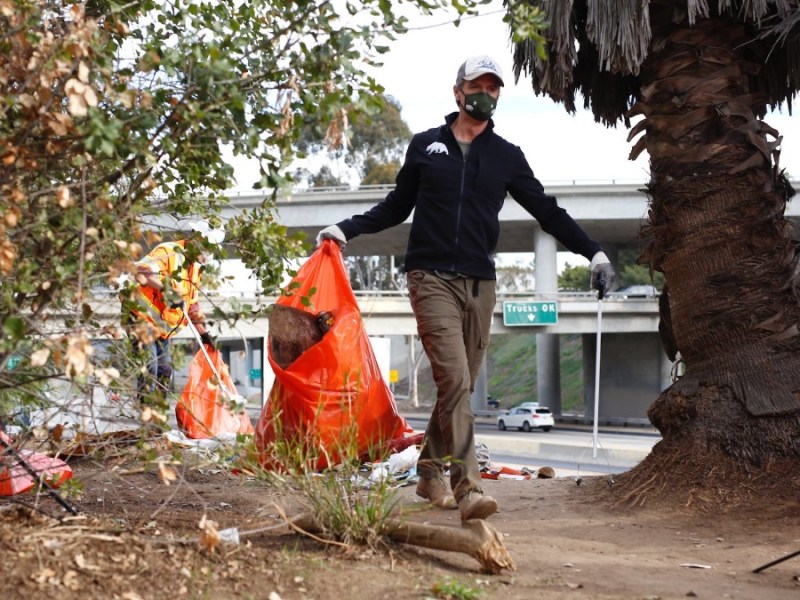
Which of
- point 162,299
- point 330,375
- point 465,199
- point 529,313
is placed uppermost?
point 465,199

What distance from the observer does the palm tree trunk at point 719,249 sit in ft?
17.8

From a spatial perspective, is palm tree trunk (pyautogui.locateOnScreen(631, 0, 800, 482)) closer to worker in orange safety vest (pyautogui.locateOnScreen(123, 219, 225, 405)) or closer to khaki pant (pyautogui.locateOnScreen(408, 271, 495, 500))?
khaki pant (pyautogui.locateOnScreen(408, 271, 495, 500))

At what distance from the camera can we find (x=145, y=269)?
144 inches

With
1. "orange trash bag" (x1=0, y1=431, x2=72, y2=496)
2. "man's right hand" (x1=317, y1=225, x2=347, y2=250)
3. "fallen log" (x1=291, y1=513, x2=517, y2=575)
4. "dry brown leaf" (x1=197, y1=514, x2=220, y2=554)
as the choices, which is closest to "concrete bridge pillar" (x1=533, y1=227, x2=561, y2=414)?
"man's right hand" (x1=317, y1=225, x2=347, y2=250)

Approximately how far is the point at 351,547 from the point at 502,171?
225cm

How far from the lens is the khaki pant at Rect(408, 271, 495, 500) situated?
4590 millimetres

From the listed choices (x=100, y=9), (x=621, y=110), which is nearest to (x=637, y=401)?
(x=621, y=110)

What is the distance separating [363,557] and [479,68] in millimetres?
2546

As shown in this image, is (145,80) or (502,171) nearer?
(145,80)

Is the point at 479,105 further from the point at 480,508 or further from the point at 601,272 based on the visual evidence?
A: the point at 480,508

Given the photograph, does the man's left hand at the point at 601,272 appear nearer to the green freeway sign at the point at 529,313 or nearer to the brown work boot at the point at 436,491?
the brown work boot at the point at 436,491

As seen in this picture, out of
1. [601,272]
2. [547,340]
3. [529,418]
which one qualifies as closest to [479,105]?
[601,272]

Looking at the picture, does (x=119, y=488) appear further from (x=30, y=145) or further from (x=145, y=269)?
(x=30, y=145)

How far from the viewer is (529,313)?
116 feet
